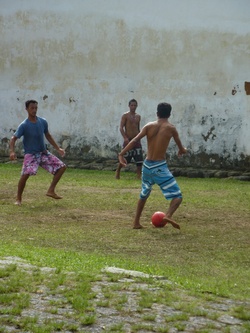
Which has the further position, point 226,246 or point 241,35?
point 241,35

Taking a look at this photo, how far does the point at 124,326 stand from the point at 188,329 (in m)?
0.41

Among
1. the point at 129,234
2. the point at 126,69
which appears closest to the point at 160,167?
the point at 129,234

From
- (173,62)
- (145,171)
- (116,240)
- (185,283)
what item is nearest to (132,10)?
(173,62)

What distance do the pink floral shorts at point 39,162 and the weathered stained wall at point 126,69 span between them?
18.5 feet

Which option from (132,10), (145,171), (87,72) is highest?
(132,10)

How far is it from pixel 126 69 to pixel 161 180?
8.14m

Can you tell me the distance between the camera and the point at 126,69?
18516 mm

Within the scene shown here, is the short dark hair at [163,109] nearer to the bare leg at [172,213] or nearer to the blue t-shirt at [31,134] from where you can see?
the bare leg at [172,213]

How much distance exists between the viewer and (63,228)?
34.3 feet

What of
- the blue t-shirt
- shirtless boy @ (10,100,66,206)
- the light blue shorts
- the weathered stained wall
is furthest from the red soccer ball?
the weathered stained wall

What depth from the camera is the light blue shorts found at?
419 inches

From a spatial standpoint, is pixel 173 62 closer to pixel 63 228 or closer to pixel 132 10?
pixel 132 10

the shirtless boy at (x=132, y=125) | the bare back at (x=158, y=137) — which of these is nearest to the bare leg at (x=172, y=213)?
the bare back at (x=158, y=137)

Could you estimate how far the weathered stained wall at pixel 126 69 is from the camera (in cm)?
1783
